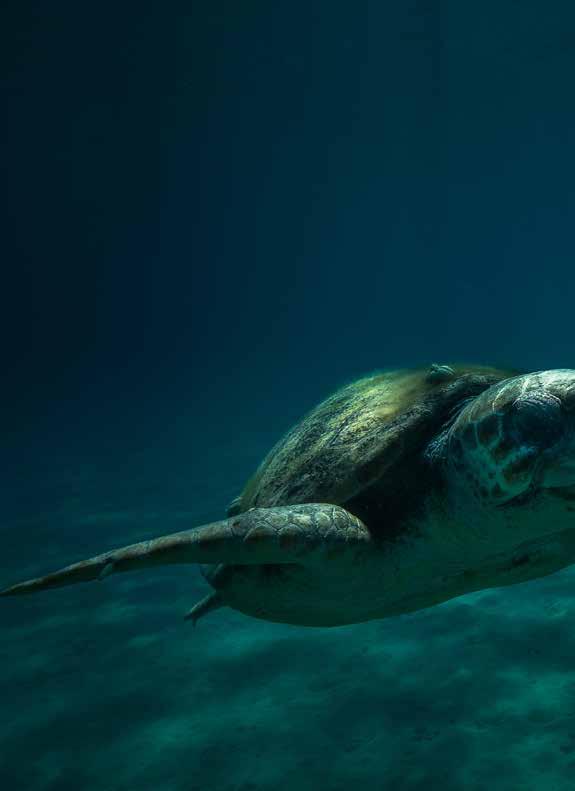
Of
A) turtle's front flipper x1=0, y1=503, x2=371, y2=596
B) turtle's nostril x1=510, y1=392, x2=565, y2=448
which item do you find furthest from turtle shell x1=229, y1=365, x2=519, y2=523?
turtle's nostril x1=510, y1=392, x2=565, y2=448

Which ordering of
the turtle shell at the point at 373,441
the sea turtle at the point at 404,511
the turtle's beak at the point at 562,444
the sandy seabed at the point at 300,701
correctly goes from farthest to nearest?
the sandy seabed at the point at 300,701 → the turtle shell at the point at 373,441 → the sea turtle at the point at 404,511 → the turtle's beak at the point at 562,444

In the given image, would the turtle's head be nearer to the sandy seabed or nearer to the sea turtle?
the sea turtle

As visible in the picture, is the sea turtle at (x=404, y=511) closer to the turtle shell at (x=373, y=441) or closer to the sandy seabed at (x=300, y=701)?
the turtle shell at (x=373, y=441)

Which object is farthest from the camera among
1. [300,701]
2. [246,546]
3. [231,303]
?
Result: [231,303]

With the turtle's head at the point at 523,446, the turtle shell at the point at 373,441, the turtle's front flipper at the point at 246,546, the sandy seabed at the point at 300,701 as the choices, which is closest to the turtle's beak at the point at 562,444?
the turtle's head at the point at 523,446

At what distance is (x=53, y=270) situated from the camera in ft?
220

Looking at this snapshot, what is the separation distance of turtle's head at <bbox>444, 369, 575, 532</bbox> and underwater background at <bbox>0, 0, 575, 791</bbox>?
2.15 m

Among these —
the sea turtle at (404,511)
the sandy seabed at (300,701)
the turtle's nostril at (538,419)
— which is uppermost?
the turtle's nostril at (538,419)

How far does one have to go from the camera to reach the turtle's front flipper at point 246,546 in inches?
102

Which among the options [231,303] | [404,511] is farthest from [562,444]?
[231,303]

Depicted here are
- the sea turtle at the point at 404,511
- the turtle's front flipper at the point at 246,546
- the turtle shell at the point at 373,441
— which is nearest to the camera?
the sea turtle at the point at 404,511

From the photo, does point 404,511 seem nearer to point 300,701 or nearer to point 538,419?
point 538,419

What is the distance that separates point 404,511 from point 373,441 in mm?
421

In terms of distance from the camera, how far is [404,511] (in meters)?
2.92
